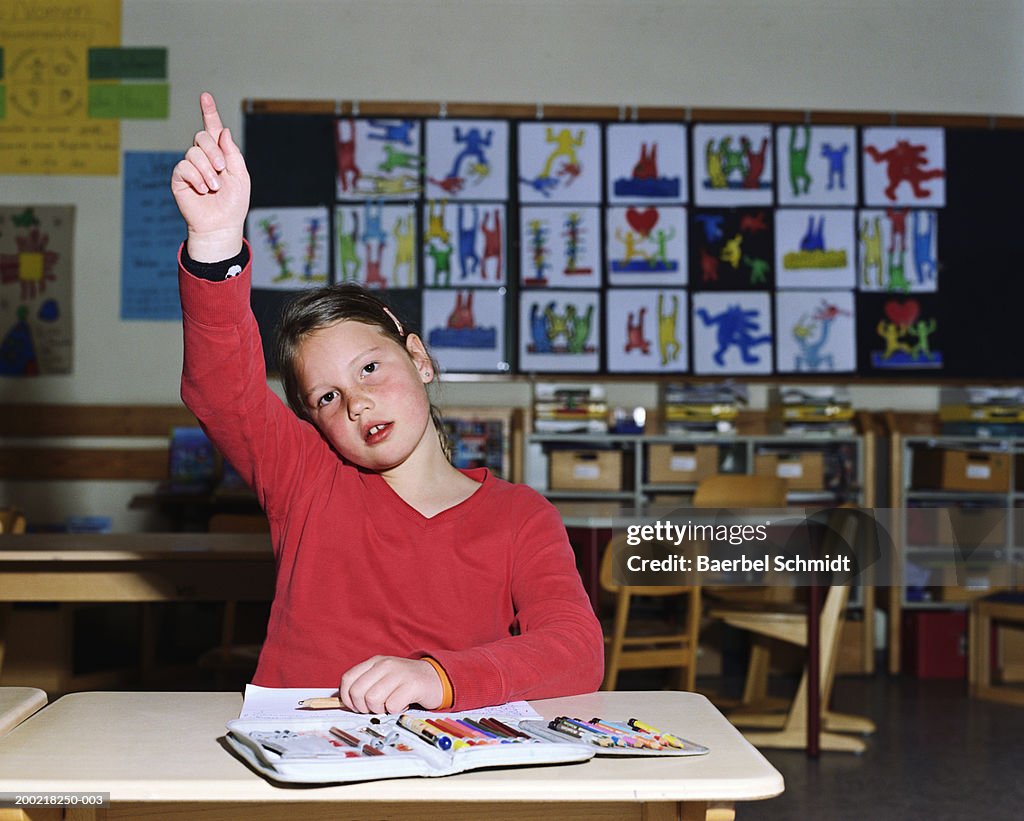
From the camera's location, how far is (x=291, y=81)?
471 centimetres

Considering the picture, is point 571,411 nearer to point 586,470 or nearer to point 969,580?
point 586,470

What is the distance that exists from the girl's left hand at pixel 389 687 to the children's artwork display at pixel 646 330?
3.86 meters

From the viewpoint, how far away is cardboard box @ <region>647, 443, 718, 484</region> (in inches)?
175

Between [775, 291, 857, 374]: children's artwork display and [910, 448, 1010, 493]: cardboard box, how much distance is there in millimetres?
550

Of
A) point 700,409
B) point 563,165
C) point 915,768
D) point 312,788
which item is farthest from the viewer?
point 563,165

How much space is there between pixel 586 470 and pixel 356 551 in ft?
10.5

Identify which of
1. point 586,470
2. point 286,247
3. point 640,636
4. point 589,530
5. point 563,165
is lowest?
point 640,636

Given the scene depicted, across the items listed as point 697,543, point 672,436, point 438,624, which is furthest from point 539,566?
point 672,436

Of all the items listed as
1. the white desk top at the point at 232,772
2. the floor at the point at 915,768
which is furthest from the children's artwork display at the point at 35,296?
the white desk top at the point at 232,772

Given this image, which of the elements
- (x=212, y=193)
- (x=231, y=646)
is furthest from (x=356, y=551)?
(x=231, y=646)

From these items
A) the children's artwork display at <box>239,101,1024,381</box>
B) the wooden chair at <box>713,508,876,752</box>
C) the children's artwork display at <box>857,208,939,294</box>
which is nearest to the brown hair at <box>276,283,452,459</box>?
the wooden chair at <box>713,508,876,752</box>

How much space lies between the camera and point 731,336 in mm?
4762

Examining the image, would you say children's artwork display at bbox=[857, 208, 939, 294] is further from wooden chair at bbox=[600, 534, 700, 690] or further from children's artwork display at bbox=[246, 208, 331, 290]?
children's artwork display at bbox=[246, 208, 331, 290]

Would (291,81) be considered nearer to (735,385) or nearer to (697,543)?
(735,385)
